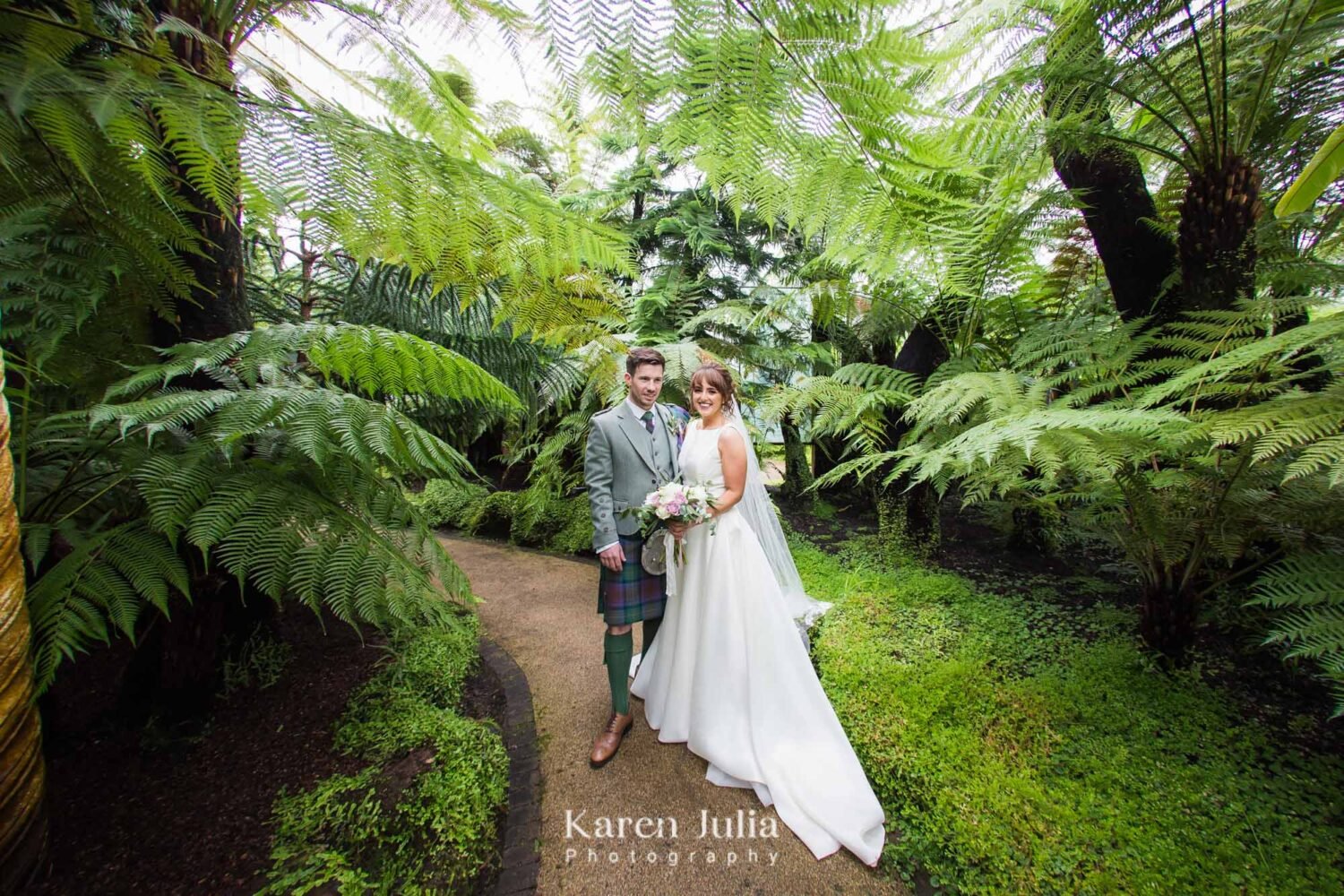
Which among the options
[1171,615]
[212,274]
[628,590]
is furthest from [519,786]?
[1171,615]

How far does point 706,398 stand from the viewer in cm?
223

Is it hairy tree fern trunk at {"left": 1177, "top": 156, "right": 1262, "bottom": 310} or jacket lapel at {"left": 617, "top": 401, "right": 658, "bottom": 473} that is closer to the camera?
hairy tree fern trunk at {"left": 1177, "top": 156, "right": 1262, "bottom": 310}

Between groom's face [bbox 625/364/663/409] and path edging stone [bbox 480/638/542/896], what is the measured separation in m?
1.74

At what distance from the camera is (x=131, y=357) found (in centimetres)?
166

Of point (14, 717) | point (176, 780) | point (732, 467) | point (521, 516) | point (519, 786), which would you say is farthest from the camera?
point (521, 516)

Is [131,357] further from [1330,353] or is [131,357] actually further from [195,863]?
[1330,353]

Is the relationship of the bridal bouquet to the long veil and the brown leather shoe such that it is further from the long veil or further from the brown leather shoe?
the brown leather shoe

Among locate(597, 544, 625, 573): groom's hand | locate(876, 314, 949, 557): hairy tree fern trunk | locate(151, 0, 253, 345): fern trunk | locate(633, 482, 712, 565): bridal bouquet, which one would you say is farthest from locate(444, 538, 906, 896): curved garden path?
locate(876, 314, 949, 557): hairy tree fern trunk

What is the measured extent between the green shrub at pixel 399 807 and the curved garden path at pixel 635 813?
10.5 inches

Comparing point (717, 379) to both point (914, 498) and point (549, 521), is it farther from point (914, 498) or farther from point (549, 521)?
point (549, 521)

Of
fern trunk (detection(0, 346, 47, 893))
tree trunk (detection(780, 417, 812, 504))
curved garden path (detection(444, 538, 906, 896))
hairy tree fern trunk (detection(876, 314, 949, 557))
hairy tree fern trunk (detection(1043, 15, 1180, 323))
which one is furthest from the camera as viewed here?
tree trunk (detection(780, 417, 812, 504))

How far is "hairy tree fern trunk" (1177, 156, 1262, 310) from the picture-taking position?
180 cm

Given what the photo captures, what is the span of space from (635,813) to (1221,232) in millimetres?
3348

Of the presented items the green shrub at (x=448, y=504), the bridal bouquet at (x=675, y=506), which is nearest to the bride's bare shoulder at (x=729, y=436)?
the bridal bouquet at (x=675, y=506)
